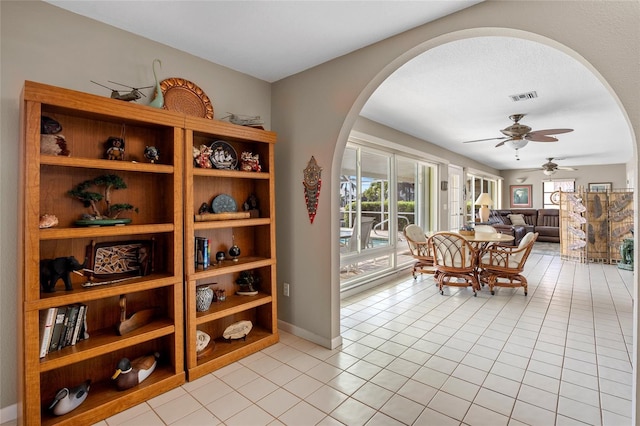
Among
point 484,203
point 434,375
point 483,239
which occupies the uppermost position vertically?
point 484,203

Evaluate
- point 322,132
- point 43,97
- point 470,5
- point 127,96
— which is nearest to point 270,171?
point 322,132

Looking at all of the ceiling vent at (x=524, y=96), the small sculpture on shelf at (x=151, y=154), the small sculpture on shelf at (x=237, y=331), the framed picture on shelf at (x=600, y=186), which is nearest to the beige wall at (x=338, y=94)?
the small sculpture on shelf at (x=237, y=331)

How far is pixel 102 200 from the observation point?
209 cm

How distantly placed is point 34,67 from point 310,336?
2.87 m

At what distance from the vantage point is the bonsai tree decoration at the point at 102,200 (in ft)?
6.25

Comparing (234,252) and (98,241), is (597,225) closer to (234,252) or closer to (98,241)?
(234,252)

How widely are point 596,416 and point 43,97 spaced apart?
3.72m

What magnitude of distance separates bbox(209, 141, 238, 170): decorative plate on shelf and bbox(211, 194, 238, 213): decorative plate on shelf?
27cm

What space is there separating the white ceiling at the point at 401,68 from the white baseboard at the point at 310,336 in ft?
8.31

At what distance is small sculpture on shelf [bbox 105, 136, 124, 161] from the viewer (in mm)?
2014

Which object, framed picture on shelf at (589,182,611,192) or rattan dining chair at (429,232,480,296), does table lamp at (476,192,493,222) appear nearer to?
rattan dining chair at (429,232,480,296)

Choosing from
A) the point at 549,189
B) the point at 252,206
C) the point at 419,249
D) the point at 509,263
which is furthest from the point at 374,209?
the point at 549,189

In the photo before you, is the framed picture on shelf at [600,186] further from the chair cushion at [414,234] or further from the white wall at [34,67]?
the white wall at [34,67]

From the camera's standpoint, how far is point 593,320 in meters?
3.33
